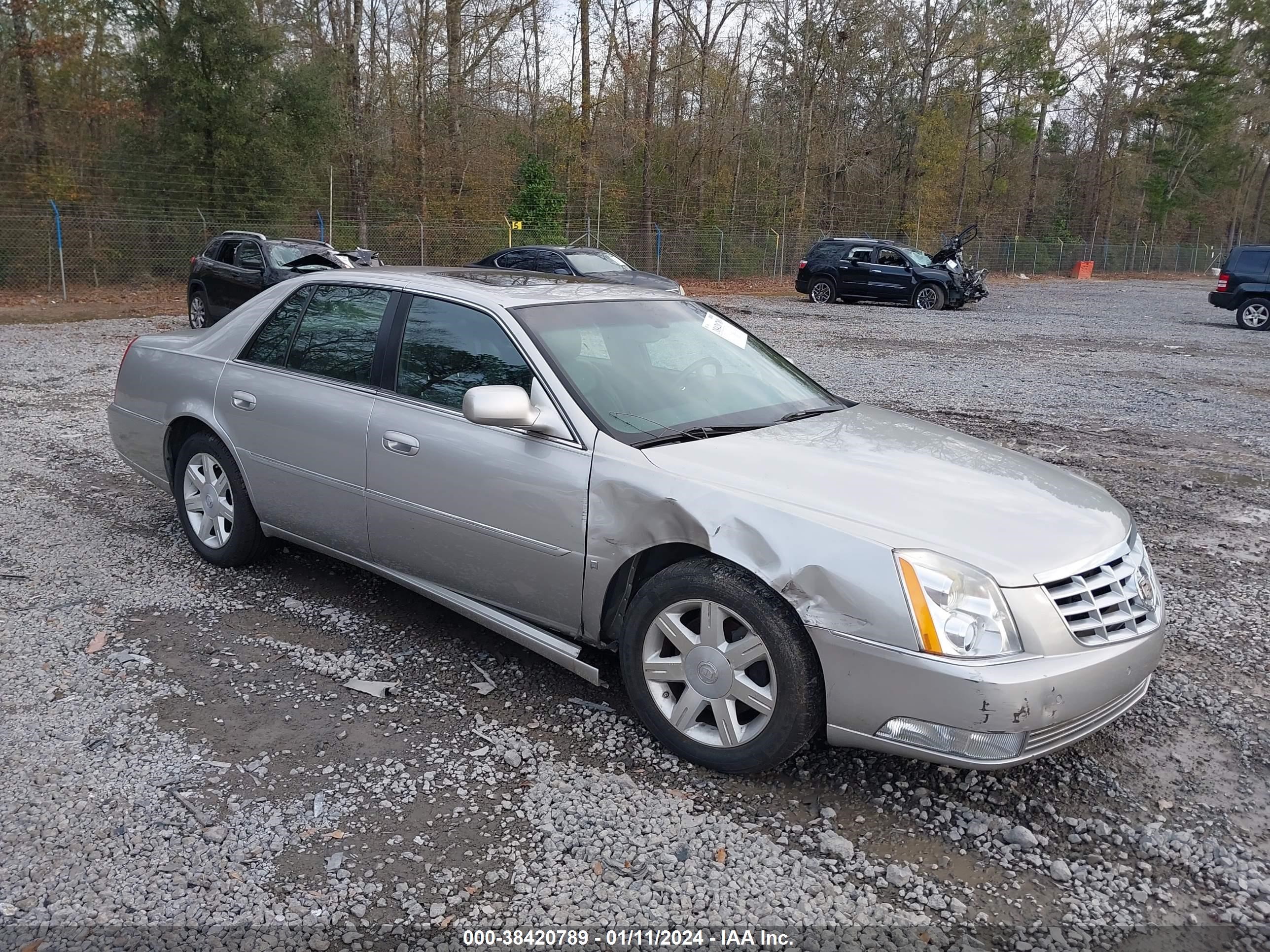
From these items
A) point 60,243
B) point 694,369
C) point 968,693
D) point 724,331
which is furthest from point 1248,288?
point 60,243

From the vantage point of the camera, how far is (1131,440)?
28.8ft

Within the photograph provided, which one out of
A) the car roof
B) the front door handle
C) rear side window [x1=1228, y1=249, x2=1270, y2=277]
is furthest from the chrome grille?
rear side window [x1=1228, y1=249, x2=1270, y2=277]

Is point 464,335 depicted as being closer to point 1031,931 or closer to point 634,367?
point 634,367

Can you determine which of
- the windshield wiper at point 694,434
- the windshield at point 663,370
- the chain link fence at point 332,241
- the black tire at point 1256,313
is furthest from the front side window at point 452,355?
the black tire at point 1256,313

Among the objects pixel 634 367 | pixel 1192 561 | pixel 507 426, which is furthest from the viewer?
pixel 1192 561

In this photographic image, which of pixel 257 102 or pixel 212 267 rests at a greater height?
pixel 257 102

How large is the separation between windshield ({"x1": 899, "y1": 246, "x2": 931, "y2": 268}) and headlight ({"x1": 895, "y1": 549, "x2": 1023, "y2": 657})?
2293cm

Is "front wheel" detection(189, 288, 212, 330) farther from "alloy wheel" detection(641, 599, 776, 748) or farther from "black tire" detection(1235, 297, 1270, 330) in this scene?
"black tire" detection(1235, 297, 1270, 330)

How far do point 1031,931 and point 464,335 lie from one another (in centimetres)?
289

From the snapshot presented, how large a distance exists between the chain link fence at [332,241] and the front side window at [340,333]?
1865 centimetres

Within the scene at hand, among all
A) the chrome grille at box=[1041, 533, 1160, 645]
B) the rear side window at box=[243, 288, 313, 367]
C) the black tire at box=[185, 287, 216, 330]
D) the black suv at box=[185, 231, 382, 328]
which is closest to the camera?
the chrome grille at box=[1041, 533, 1160, 645]

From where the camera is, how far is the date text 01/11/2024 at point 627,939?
2.46 meters

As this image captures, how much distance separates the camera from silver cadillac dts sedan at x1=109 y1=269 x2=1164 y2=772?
A: 282cm

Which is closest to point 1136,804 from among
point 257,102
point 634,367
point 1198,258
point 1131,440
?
point 634,367
